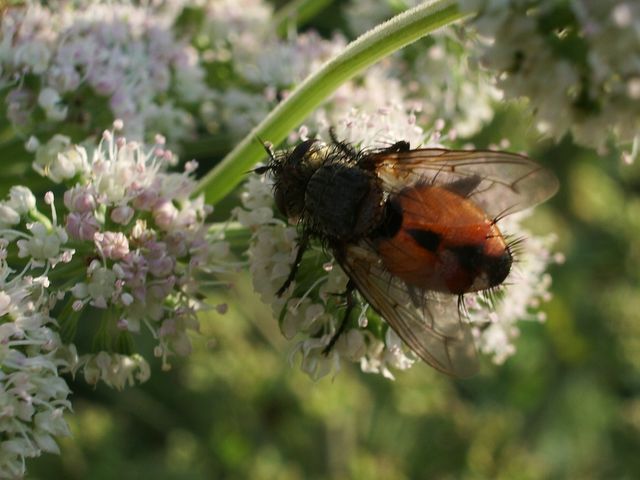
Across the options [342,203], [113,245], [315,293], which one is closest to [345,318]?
[315,293]

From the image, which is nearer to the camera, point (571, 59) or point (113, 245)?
point (571, 59)

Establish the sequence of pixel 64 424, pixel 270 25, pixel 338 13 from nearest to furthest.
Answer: pixel 64 424 → pixel 270 25 → pixel 338 13

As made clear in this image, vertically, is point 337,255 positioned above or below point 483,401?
above

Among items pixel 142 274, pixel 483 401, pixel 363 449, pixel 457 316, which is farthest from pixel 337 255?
pixel 483 401

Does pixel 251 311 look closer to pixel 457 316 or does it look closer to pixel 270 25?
pixel 270 25

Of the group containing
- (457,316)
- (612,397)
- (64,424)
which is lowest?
(612,397)

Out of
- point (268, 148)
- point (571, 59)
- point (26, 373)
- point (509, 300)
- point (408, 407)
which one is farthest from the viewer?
point (408, 407)

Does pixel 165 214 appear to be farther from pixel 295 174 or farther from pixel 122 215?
pixel 295 174

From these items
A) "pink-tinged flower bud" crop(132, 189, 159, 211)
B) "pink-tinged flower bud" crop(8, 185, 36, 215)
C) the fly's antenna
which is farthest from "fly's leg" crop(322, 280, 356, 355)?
"pink-tinged flower bud" crop(8, 185, 36, 215)

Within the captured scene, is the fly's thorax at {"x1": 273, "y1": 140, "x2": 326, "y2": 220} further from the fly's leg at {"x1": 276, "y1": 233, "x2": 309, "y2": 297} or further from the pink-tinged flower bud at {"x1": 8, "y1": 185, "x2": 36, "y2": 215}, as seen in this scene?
the pink-tinged flower bud at {"x1": 8, "y1": 185, "x2": 36, "y2": 215}
